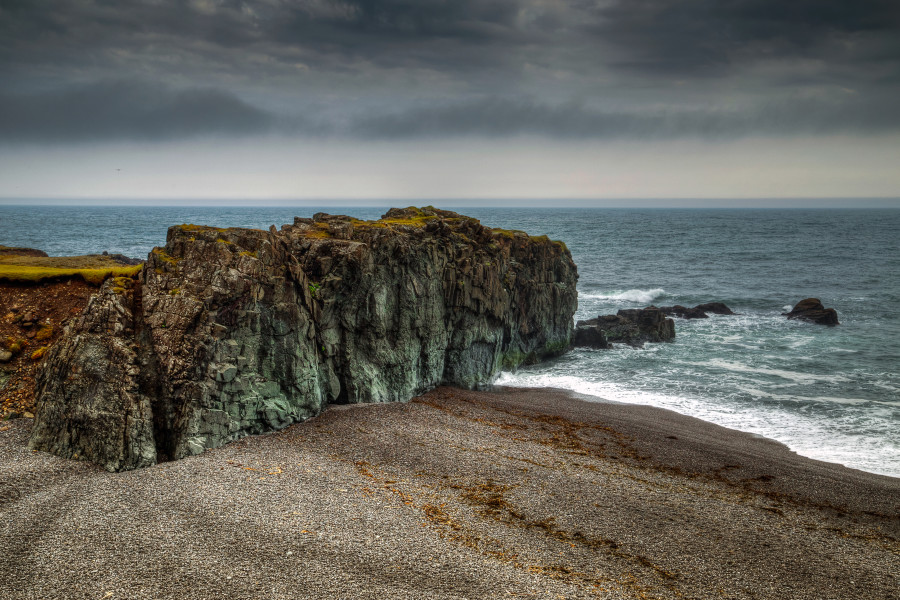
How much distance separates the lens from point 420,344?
33812mm

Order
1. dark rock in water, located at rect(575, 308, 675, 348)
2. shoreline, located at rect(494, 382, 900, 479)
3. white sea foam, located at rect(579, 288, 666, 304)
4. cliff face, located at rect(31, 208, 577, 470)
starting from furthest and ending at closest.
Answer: white sea foam, located at rect(579, 288, 666, 304) < dark rock in water, located at rect(575, 308, 675, 348) < shoreline, located at rect(494, 382, 900, 479) < cliff face, located at rect(31, 208, 577, 470)

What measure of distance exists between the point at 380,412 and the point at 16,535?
53.2 feet

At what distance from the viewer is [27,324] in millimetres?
26031

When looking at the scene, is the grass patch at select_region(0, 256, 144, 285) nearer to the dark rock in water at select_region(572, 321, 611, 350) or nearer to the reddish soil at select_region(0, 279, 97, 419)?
the reddish soil at select_region(0, 279, 97, 419)

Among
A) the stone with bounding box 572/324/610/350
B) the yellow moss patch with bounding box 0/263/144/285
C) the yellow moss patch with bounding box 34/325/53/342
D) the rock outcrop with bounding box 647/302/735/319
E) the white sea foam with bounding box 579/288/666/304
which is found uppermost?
the yellow moss patch with bounding box 0/263/144/285

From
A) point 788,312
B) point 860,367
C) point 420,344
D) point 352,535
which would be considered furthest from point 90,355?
point 788,312

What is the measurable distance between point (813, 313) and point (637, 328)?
23786 mm

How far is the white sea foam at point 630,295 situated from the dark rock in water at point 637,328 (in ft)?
57.7

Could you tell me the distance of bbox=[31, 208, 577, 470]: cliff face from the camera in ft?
68.5

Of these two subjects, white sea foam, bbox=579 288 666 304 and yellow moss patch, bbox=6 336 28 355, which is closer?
yellow moss patch, bbox=6 336 28 355

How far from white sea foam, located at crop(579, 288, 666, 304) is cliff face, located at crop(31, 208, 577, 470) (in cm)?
4120

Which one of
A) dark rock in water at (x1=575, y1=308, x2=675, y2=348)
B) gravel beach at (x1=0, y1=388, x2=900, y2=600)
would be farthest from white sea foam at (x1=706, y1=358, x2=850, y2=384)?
gravel beach at (x1=0, y1=388, x2=900, y2=600)

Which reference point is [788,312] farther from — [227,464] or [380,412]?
[227,464]

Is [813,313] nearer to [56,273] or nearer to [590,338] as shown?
[590,338]
